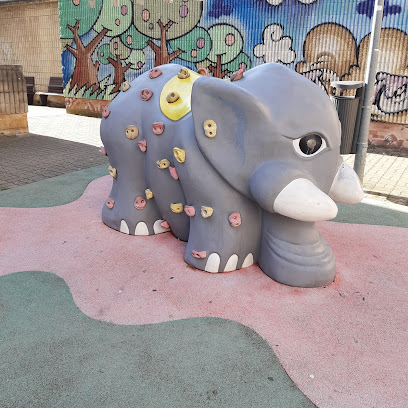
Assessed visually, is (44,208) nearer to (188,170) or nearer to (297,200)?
(188,170)

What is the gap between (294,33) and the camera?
27.7ft

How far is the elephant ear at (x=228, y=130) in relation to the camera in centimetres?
275

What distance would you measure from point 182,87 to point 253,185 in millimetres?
1124

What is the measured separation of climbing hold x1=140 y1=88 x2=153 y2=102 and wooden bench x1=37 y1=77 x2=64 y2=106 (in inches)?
476

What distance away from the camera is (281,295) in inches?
114

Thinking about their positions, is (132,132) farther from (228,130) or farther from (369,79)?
(369,79)

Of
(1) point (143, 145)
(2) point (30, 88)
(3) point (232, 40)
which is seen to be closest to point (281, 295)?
(1) point (143, 145)

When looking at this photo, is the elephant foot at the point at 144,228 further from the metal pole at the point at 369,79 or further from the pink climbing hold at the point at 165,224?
the metal pole at the point at 369,79

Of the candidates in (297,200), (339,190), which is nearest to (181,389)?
(297,200)

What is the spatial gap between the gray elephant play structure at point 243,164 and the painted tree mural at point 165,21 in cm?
662

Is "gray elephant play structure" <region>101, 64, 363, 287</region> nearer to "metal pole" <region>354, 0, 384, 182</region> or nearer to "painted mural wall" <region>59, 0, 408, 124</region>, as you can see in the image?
"metal pole" <region>354, 0, 384, 182</region>

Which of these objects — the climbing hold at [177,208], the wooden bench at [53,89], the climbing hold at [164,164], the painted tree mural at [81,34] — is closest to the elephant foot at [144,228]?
the climbing hold at [177,208]

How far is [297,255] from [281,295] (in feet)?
0.98

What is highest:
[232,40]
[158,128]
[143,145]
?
[232,40]
